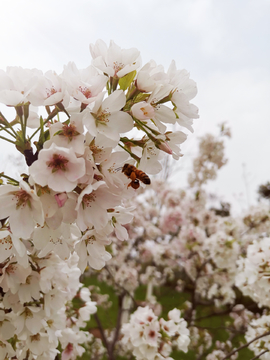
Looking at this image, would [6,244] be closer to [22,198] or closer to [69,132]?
[22,198]

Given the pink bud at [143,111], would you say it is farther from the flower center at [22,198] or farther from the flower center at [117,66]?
the flower center at [22,198]

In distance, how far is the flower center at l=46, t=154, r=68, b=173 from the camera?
0.66m

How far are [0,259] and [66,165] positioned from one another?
0.38 metres

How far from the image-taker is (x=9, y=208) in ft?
2.34

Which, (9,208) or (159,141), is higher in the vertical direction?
(159,141)

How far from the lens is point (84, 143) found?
71 centimetres

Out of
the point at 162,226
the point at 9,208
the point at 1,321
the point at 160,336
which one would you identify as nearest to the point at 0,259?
the point at 9,208

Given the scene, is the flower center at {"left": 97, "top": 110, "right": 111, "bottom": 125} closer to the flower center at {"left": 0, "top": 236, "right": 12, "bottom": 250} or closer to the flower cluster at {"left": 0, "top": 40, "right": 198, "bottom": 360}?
the flower cluster at {"left": 0, "top": 40, "right": 198, "bottom": 360}

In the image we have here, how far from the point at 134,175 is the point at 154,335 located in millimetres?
1540

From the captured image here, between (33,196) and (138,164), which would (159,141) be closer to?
(138,164)

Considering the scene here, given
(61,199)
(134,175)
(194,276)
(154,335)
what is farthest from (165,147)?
(194,276)

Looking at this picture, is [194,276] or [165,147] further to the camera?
[194,276]

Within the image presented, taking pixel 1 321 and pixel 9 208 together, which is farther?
pixel 1 321

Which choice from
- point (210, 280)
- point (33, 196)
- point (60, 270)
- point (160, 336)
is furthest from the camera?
point (210, 280)
